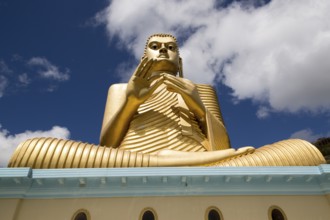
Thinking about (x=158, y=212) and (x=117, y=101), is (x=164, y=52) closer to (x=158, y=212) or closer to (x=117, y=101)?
(x=117, y=101)

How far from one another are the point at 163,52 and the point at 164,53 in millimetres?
44

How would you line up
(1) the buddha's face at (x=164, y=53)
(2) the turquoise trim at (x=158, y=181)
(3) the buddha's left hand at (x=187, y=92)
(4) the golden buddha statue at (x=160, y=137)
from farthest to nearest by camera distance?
(1) the buddha's face at (x=164, y=53)
(3) the buddha's left hand at (x=187, y=92)
(4) the golden buddha statue at (x=160, y=137)
(2) the turquoise trim at (x=158, y=181)

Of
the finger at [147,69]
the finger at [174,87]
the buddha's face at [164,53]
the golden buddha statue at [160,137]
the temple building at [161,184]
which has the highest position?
the buddha's face at [164,53]

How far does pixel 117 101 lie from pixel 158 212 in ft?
13.0

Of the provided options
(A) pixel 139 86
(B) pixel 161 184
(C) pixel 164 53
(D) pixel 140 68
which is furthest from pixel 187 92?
(B) pixel 161 184

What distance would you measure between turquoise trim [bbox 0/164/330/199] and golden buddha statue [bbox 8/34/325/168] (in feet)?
1.55

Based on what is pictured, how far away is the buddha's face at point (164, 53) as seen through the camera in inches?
304

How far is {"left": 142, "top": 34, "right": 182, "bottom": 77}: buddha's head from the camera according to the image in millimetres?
7734

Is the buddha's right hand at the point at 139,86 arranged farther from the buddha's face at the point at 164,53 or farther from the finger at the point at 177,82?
the buddha's face at the point at 164,53

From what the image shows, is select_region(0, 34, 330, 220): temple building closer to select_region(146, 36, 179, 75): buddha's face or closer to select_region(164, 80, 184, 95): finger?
select_region(164, 80, 184, 95): finger

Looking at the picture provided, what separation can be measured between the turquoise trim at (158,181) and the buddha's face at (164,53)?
14.8 feet

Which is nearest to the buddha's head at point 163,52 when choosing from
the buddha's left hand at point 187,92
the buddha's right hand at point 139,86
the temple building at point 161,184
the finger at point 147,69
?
the buddha's left hand at point 187,92

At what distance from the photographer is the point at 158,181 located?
368 cm

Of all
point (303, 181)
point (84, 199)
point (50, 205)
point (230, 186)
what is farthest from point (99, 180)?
point (303, 181)
